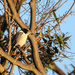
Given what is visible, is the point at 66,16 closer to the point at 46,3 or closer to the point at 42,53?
the point at 46,3

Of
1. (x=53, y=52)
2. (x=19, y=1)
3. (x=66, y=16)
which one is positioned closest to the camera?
(x=66, y=16)

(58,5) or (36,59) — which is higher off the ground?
(58,5)

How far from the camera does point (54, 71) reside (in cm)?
222

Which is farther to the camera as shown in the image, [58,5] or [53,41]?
[53,41]

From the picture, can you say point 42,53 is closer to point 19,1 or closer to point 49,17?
point 49,17

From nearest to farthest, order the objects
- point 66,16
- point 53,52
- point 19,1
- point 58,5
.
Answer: point 66,16 < point 58,5 < point 19,1 < point 53,52

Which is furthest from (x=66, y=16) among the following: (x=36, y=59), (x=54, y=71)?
(x=54, y=71)

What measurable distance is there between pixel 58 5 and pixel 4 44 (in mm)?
756

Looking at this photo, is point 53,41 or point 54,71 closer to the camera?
point 53,41

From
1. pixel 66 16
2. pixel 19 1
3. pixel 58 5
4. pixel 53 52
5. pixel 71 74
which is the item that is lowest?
pixel 71 74

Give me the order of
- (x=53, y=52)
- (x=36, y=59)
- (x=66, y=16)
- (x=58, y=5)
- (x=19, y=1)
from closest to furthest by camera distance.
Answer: (x=36, y=59), (x=66, y=16), (x=58, y=5), (x=19, y=1), (x=53, y=52)

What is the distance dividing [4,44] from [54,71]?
0.69 m

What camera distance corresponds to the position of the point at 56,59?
2.04 m

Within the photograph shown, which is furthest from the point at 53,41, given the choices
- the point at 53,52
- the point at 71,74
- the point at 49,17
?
the point at 71,74
